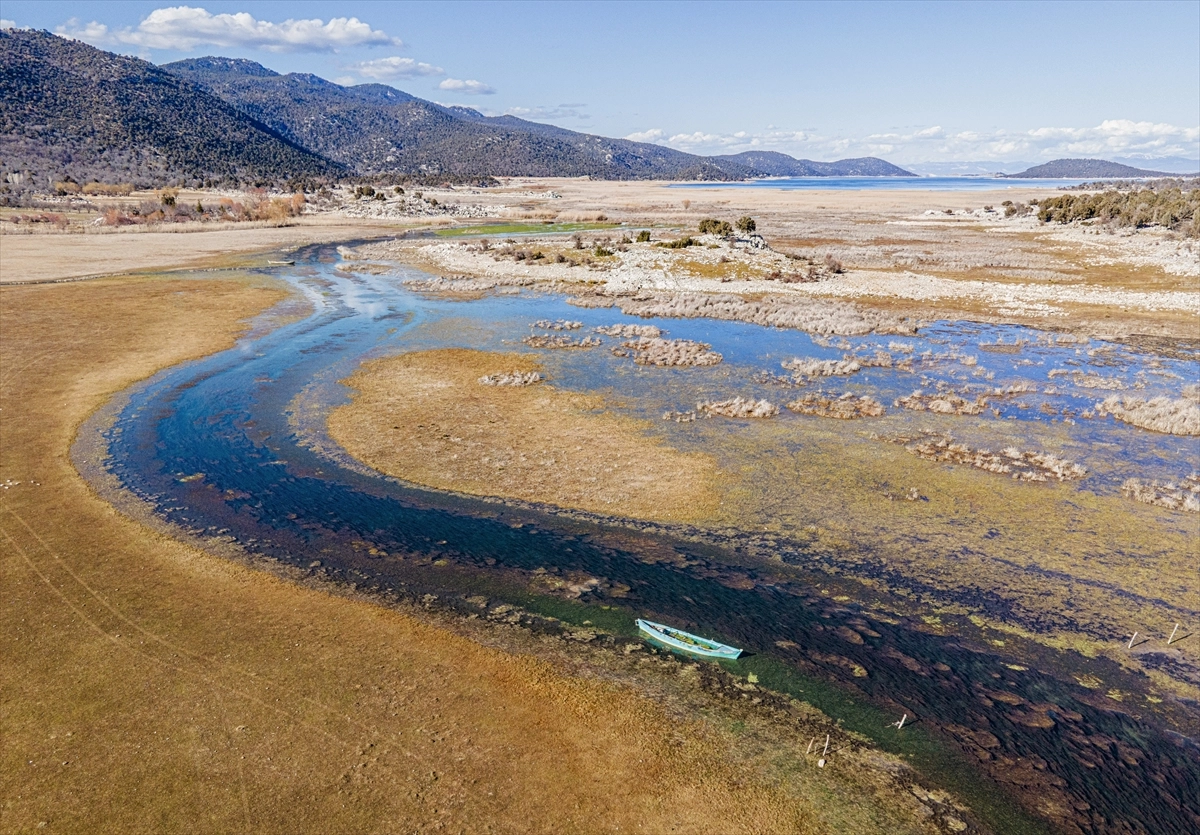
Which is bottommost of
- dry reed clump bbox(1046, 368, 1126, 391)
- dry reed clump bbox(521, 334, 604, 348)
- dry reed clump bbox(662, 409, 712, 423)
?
dry reed clump bbox(662, 409, 712, 423)

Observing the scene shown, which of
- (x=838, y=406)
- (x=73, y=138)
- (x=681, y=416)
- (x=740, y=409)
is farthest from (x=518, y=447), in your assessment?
(x=73, y=138)

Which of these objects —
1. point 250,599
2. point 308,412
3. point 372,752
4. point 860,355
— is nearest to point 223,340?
point 308,412

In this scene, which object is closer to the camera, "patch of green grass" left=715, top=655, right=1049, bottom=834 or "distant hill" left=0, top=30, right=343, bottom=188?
"patch of green grass" left=715, top=655, right=1049, bottom=834

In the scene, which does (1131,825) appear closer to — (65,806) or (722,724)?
(722,724)

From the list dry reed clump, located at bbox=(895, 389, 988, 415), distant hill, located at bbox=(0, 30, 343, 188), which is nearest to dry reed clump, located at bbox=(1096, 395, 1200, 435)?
dry reed clump, located at bbox=(895, 389, 988, 415)

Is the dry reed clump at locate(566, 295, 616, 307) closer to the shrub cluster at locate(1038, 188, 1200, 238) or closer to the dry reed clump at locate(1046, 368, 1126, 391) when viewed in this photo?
the dry reed clump at locate(1046, 368, 1126, 391)

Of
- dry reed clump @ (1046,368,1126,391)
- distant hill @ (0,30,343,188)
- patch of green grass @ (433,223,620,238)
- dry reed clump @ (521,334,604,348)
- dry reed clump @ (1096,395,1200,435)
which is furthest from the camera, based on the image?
distant hill @ (0,30,343,188)
